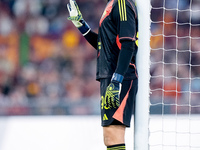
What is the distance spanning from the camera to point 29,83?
24.5ft

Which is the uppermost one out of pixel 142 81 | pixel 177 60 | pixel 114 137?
pixel 177 60

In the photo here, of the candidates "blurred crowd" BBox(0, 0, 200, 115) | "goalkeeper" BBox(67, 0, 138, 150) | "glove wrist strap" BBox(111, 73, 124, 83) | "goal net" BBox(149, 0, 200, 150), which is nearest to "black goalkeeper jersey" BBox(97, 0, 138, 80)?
"goalkeeper" BBox(67, 0, 138, 150)

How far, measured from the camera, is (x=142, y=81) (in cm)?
250

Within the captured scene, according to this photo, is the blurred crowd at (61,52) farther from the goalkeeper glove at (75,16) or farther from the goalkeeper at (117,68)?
the goalkeeper at (117,68)

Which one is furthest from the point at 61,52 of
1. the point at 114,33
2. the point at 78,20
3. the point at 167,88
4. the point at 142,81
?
the point at 114,33

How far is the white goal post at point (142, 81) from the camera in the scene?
98.0 inches

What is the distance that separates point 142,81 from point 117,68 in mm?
369

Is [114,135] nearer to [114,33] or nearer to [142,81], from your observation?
[142,81]

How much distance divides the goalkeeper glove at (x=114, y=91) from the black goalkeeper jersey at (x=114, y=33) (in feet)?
0.43

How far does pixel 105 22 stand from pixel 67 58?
5290mm

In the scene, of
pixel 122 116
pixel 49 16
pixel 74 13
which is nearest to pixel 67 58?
pixel 49 16

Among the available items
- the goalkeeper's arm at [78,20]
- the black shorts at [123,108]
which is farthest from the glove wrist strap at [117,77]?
the goalkeeper's arm at [78,20]

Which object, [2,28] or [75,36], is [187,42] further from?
[2,28]

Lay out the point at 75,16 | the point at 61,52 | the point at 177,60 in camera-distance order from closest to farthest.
Answer: the point at 75,16
the point at 177,60
the point at 61,52
